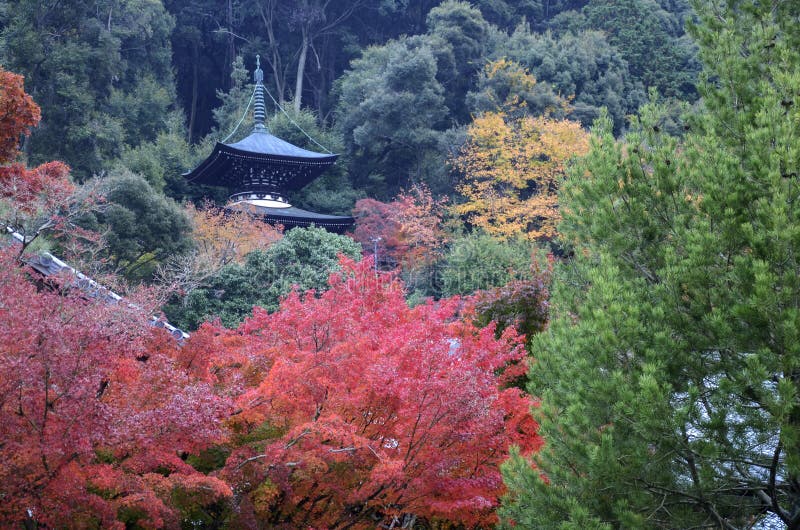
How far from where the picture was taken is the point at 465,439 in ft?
18.3

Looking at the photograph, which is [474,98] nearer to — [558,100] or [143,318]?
[558,100]

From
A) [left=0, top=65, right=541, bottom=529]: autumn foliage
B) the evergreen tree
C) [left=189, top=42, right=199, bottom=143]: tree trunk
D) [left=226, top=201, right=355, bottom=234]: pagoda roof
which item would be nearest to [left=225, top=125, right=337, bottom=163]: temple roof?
[left=226, top=201, right=355, bottom=234]: pagoda roof

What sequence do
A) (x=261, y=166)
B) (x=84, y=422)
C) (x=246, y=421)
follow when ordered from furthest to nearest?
(x=261, y=166) < (x=246, y=421) < (x=84, y=422)

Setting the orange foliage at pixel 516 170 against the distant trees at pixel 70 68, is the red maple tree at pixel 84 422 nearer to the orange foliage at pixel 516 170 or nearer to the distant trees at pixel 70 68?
the orange foliage at pixel 516 170

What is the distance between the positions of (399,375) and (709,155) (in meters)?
2.40

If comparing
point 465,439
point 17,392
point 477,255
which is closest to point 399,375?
point 465,439

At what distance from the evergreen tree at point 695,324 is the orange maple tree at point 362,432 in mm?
677

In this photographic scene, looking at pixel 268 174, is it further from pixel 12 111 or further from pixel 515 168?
pixel 12 111

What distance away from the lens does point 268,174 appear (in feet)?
86.0

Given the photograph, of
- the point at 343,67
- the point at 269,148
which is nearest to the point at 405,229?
the point at 269,148

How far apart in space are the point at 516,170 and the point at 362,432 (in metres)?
20.1

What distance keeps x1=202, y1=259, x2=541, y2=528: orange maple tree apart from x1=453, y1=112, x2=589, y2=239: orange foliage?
17688mm

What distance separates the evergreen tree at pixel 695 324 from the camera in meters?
4.12

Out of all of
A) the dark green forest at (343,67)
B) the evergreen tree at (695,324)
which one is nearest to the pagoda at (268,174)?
the dark green forest at (343,67)
